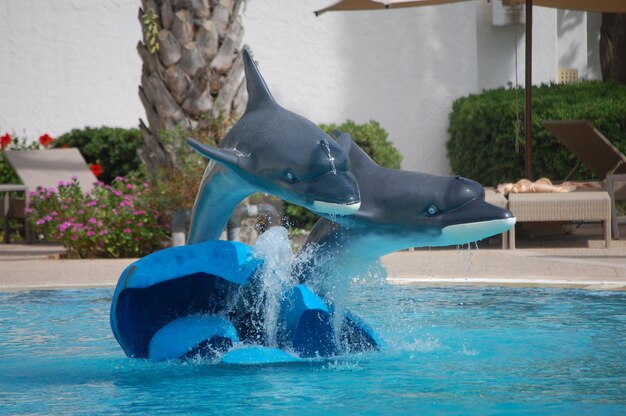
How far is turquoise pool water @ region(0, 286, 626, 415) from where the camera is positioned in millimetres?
4207

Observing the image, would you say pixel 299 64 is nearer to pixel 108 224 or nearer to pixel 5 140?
pixel 5 140

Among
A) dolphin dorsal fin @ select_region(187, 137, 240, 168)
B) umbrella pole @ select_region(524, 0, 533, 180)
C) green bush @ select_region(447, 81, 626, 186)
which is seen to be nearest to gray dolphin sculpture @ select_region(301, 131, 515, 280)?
dolphin dorsal fin @ select_region(187, 137, 240, 168)

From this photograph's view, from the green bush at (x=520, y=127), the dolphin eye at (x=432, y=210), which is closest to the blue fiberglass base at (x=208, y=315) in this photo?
the dolphin eye at (x=432, y=210)

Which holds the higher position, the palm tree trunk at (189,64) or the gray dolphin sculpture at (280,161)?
the palm tree trunk at (189,64)

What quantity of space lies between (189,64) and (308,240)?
237 inches

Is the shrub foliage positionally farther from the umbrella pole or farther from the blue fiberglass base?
the blue fiberglass base

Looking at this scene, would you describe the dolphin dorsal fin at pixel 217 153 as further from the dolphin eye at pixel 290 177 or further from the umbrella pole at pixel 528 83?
the umbrella pole at pixel 528 83

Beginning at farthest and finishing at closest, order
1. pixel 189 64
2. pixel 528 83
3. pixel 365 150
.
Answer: pixel 365 150 → pixel 528 83 → pixel 189 64

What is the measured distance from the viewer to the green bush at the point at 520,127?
14.8m

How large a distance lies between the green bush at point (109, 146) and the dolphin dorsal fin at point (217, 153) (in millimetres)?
10544

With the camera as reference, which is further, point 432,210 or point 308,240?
point 308,240

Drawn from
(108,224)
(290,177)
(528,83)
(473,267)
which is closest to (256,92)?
(290,177)

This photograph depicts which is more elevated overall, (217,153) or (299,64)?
(299,64)

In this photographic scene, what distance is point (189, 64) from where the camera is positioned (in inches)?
424
